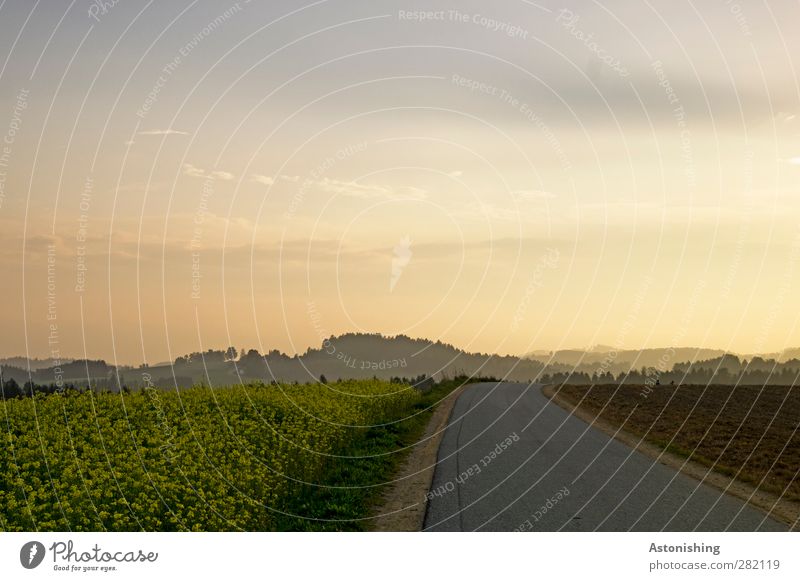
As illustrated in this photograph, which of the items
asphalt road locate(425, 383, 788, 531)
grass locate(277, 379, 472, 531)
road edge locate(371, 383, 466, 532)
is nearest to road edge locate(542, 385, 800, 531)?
asphalt road locate(425, 383, 788, 531)

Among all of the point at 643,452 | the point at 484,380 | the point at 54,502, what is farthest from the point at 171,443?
the point at 484,380

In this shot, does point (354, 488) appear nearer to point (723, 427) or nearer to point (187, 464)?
point (187, 464)

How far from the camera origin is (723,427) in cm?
3812

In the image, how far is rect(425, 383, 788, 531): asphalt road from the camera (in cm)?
1689

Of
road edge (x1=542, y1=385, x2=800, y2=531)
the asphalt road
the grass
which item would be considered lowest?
road edge (x1=542, y1=385, x2=800, y2=531)

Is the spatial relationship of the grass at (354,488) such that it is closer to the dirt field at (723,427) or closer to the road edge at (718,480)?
the road edge at (718,480)

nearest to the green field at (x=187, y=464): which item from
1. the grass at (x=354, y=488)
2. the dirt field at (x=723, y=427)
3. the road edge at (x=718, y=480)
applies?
the grass at (x=354, y=488)

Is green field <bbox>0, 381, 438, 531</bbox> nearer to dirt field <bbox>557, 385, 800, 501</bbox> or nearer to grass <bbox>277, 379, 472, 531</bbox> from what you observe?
grass <bbox>277, 379, 472, 531</bbox>

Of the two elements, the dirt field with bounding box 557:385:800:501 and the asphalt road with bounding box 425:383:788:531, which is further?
the dirt field with bounding box 557:385:800:501

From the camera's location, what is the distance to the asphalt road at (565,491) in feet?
55.4

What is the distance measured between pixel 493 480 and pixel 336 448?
19.5 ft

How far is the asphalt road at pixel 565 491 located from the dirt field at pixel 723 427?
6.70 feet

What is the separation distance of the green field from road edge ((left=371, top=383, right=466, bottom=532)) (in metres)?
0.42

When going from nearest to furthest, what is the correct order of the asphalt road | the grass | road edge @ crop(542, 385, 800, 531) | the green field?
the green field → the asphalt road → the grass → road edge @ crop(542, 385, 800, 531)
